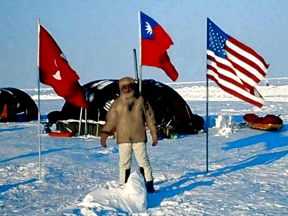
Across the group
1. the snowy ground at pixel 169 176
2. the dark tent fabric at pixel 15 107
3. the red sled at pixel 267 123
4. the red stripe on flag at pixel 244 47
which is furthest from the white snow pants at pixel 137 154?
the dark tent fabric at pixel 15 107

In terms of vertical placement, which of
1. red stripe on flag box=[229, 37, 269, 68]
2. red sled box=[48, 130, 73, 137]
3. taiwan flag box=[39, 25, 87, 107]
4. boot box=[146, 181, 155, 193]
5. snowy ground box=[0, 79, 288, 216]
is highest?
red stripe on flag box=[229, 37, 269, 68]

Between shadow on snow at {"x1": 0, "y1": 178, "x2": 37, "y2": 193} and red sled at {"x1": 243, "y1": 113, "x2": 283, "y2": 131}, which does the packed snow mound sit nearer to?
shadow on snow at {"x1": 0, "y1": 178, "x2": 37, "y2": 193}

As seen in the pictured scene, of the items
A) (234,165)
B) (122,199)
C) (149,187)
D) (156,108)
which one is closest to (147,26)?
(234,165)

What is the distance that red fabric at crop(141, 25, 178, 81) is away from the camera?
12.2 meters

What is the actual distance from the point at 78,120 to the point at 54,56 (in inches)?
339

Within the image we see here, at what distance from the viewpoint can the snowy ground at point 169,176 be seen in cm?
788

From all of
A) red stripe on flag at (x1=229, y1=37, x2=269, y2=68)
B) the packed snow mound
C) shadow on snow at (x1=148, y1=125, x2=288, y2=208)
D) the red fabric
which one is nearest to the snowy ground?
shadow on snow at (x1=148, y1=125, x2=288, y2=208)

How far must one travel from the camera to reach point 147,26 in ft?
40.5

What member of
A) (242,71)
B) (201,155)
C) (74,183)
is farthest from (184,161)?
(74,183)

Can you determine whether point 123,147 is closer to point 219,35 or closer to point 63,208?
point 63,208

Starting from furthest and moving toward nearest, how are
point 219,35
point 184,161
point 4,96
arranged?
point 4,96
point 184,161
point 219,35

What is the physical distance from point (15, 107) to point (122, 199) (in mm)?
19941

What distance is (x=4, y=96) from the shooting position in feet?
86.0

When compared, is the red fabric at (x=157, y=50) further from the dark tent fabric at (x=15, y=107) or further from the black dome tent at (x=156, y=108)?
the dark tent fabric at (x=15, y=107)
